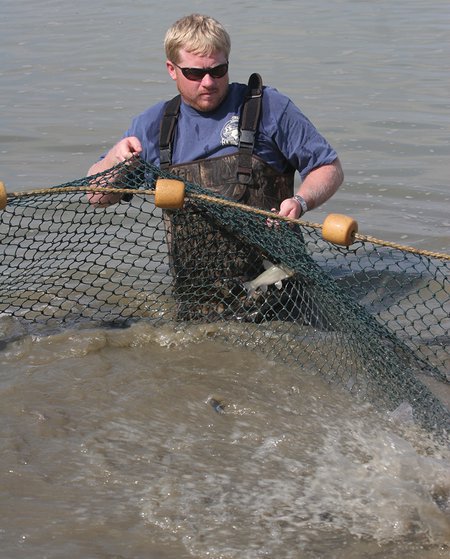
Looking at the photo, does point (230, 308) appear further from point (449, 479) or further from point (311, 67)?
point (311, 67)

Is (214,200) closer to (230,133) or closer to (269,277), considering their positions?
(269,277)

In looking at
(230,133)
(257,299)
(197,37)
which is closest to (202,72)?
(197,37)

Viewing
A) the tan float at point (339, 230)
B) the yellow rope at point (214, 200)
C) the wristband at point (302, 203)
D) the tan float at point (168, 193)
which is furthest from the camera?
the wristband at point (302, 203)

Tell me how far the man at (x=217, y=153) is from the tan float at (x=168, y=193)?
1.99ft

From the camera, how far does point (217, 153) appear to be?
17.3 ft

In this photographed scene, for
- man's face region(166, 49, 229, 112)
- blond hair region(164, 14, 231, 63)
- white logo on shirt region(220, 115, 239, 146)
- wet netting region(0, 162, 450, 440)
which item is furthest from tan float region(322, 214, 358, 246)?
blond hair region(164, 14, 231, 63)

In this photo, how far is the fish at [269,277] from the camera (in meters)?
4.99

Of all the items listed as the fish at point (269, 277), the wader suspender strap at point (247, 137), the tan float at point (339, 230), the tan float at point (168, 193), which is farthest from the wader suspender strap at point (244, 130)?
the tan float at point (339, 230)

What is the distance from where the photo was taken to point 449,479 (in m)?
3.74

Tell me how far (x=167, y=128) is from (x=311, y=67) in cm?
764

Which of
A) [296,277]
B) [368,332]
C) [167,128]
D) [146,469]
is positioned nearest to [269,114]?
[167,128]

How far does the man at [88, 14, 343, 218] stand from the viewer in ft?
17.0

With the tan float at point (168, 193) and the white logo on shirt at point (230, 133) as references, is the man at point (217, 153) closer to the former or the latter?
the white logo on shirt at point (230, 133)

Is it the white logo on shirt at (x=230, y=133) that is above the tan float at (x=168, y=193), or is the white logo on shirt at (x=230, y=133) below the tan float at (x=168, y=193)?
above
